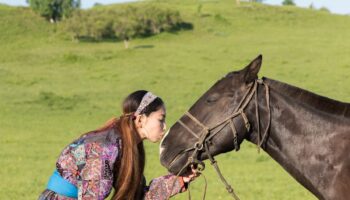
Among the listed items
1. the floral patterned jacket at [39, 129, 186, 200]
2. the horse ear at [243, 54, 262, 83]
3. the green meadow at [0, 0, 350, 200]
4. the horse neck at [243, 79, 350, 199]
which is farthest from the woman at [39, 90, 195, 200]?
the green meadow at [0, 0, 350, 200]

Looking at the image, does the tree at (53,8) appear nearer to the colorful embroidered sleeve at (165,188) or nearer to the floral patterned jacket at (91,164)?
the colorful embroidered sleeve at (165,188)

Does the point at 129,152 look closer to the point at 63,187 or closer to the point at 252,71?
the point at 63,187

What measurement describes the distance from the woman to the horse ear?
666 millimetres

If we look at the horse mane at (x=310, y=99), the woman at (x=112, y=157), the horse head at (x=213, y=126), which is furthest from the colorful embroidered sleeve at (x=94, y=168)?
the horse mane at (x=310, y=99)

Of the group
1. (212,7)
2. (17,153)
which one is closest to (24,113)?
(17,153)

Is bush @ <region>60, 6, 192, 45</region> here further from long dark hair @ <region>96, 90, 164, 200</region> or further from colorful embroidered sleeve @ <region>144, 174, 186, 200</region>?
long dark hair @ <region>96, 90, 164, 200</region>

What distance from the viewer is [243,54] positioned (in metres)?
45.0

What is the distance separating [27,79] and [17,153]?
18.5 m

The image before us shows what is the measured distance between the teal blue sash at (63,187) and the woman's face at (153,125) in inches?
25.2

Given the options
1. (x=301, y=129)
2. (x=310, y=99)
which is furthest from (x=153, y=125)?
(x=310, y=99)

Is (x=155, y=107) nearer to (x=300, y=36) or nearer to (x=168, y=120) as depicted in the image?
(x=168, y=120)

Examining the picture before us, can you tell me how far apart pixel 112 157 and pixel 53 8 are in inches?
2349

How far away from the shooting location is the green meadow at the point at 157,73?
1569cm

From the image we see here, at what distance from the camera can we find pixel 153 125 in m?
4.63
